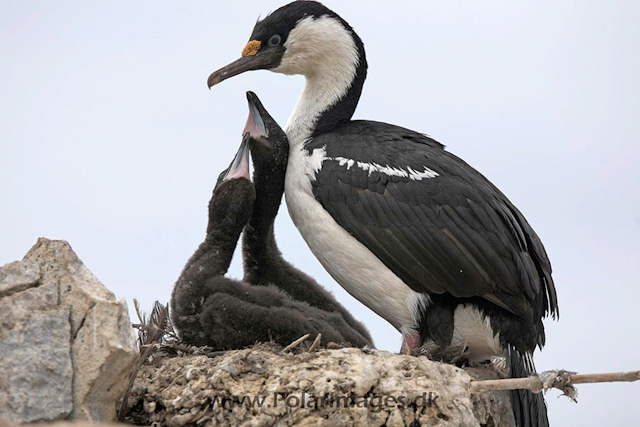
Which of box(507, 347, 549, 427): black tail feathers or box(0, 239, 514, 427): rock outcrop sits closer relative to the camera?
box(0, 239, 514, 427): rock outcrop

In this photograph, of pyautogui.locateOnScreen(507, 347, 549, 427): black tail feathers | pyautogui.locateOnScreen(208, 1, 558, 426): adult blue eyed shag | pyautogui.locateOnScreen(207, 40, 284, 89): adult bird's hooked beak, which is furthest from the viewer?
pyautogui.locateOnScreen(207, 40, 284, 89): adult bird's hooked beak

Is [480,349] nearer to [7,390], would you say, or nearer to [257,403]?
[257,403]

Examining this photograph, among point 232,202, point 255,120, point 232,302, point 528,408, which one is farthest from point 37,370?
point 528,408

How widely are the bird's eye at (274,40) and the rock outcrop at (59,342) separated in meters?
3.13

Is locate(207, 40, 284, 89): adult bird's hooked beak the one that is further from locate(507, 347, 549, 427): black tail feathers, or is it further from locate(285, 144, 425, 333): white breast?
locate(507, 347, 549, 427): black tail feathers

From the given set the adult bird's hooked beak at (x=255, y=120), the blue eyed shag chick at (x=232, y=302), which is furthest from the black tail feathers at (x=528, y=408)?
the adult bird's hooked beak at (x=255, y=120)

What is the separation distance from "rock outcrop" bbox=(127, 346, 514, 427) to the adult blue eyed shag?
0.95 m

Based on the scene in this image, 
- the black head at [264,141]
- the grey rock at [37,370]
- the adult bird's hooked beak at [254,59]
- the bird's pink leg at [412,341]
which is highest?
the adult bird's hooked beak at [254,59]

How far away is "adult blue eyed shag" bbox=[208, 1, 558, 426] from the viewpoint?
22.0 ft

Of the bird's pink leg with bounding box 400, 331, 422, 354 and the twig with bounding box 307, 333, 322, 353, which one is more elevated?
the bird's pink leg with bounding box 400, 331, 422, 354

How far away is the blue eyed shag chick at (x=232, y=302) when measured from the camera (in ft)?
20.5

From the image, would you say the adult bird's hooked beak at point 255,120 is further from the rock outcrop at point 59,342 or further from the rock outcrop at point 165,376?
the rock outcrop at point 59,342

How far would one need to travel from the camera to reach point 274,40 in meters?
7.79

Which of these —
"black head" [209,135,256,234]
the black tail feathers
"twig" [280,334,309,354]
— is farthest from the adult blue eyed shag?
"twig" [280,334,309,354]
